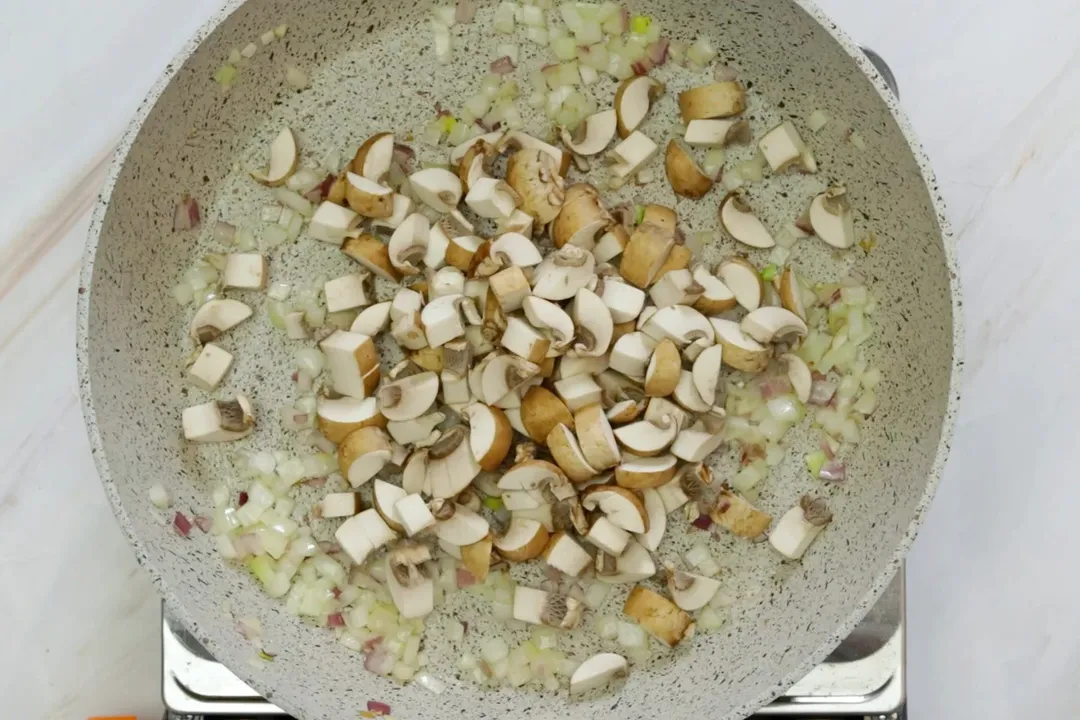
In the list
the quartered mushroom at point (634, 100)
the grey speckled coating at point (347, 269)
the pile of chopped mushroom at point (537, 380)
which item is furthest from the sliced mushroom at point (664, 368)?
the quartered mushroom at point (634, 100)

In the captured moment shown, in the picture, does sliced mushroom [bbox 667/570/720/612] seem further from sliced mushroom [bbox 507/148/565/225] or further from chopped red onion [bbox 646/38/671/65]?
chopped red onion [bbox 646/38/671/65]

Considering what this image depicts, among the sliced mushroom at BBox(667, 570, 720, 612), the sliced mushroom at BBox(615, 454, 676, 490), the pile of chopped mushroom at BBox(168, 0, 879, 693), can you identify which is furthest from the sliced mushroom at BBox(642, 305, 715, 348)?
the sliced mushroom at BBox(667, 570, 720, 612)

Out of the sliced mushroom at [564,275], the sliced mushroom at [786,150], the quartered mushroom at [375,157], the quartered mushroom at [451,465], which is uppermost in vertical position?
the quartered mushroom at [375,157]

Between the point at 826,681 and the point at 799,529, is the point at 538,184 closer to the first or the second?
the point at 799,529

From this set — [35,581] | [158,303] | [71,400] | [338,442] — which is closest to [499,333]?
[338,442]

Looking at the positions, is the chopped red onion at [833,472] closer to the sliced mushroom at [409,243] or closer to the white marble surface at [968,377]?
the white marble surface at [968,377]

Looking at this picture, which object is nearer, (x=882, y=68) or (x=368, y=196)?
(x=368, y=196)

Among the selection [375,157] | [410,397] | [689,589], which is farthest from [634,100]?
[689,589]
